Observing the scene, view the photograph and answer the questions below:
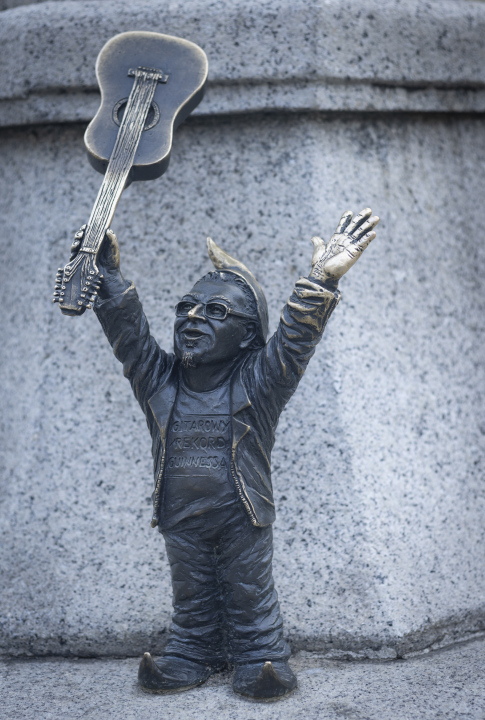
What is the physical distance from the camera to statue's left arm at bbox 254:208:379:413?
6.34 feet

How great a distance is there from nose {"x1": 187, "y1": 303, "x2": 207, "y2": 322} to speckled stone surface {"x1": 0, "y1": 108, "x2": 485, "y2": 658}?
64 cm

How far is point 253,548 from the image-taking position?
209 centimetres

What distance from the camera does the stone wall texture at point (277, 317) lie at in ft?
8.13

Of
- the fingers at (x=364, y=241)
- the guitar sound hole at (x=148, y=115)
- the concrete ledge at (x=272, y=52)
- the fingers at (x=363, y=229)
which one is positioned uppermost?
the concrete ledge at (x=272, y=52)

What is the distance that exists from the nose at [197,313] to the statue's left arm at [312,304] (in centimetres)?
19

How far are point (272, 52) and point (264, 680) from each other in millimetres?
2006

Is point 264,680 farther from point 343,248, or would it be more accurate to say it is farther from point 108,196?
point 108,196

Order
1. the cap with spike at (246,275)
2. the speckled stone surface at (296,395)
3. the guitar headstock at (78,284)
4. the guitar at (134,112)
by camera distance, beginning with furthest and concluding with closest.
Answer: the speckled stone surface at (296,395) < the cap with spike at (246,275) < the guitar at (134,112) < the guitar headstock at (78,284)

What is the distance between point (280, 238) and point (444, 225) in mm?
687

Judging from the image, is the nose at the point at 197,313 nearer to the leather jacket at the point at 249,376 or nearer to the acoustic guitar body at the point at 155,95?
the leather jacket at the point at 249,376

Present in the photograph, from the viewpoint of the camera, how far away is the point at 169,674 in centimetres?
209

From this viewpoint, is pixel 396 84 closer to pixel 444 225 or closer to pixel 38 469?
pixel 444 225

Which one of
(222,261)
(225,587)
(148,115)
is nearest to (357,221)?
(222,261)

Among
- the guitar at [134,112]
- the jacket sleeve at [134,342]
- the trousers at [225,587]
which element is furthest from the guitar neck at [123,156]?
the trousers at [225,587]
